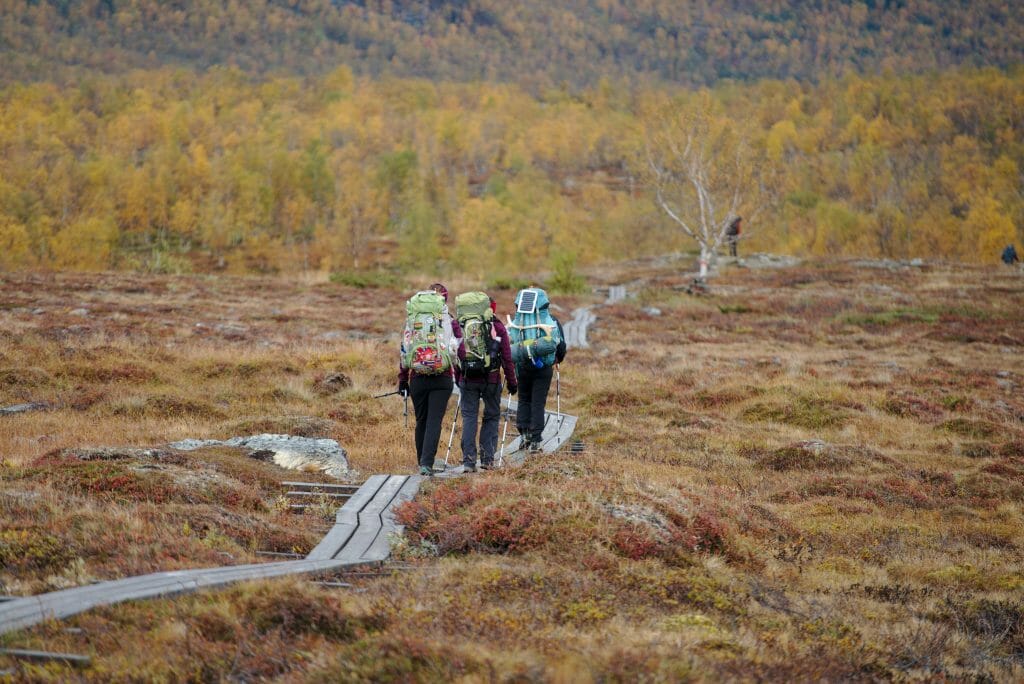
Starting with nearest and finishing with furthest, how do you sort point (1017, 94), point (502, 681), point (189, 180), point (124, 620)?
point (502, 681) → point (124, 620) → point (189, 180) → point (1017, 94)

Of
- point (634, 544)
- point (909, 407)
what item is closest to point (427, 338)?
point (634, 544)

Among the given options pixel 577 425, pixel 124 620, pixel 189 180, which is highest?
pixel 189 180

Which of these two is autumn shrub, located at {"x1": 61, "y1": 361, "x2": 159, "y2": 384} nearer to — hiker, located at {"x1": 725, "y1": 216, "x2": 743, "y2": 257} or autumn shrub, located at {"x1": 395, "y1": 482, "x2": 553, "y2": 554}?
autumn shrub, located at {"x1": 395, "y1": 482, "x2": 553, "y2": 554}

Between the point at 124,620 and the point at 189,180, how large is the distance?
119835mm

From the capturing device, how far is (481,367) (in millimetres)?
12875

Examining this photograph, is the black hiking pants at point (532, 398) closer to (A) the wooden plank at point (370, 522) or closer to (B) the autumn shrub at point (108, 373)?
(A) the wooden plank at point (370, 522)

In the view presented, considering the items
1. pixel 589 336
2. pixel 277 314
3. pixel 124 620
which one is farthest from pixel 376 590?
pixel 277 314

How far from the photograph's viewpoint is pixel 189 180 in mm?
116438

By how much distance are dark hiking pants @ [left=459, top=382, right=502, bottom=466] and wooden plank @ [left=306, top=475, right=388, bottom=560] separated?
1463 mm

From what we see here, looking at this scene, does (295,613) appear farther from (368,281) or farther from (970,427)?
(368,281)

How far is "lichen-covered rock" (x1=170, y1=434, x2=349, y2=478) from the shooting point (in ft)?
42.6

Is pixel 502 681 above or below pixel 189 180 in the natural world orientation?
below

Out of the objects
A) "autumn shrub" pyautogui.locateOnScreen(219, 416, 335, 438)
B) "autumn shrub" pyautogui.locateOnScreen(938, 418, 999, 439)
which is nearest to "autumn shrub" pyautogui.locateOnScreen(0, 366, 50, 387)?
"autumn shrub" pyautogui.locateOnScreen(219, 416, 335, 438)

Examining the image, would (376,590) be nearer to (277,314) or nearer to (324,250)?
(277,314)
